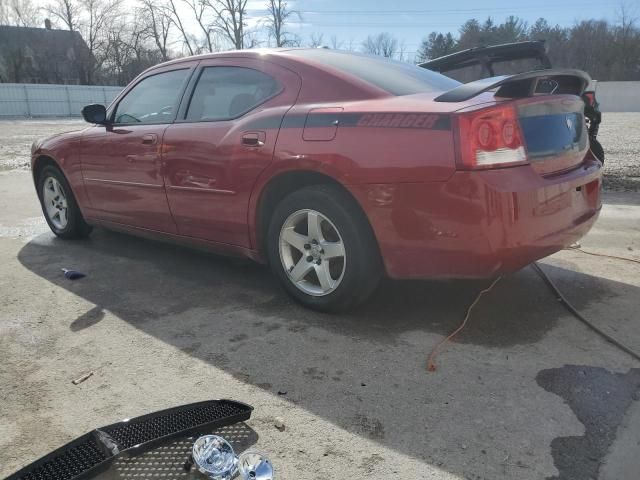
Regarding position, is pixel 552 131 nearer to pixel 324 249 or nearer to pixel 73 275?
pixel 324 249

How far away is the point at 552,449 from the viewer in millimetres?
1947

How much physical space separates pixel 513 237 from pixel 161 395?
1.79 m

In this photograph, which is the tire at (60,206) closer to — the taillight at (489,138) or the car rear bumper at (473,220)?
the car rear bumper at (473,220)

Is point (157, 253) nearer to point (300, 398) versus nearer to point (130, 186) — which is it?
point (130, 186)

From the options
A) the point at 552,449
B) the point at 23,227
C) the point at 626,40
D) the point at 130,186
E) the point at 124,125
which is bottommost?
the point at 552,449

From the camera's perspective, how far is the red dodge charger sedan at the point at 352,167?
2.51 m

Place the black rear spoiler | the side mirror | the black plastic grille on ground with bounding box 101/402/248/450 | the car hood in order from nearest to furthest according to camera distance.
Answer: the black plastic grille on ground with bounding box 101/402/248/450 → the black rear spoiler → the side mirror → the car hood

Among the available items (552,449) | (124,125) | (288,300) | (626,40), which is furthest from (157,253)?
(626,40)

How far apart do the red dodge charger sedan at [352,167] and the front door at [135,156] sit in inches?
0.7

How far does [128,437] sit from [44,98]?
4159 centimetres

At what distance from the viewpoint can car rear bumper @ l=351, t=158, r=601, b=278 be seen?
8.10 ft

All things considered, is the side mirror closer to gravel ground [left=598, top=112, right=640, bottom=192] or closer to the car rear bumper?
the car rear bumper

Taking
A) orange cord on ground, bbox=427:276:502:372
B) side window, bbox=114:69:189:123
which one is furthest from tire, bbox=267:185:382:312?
side window, bbox=114:69:189:123

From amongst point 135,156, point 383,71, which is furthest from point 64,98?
point 383,71
